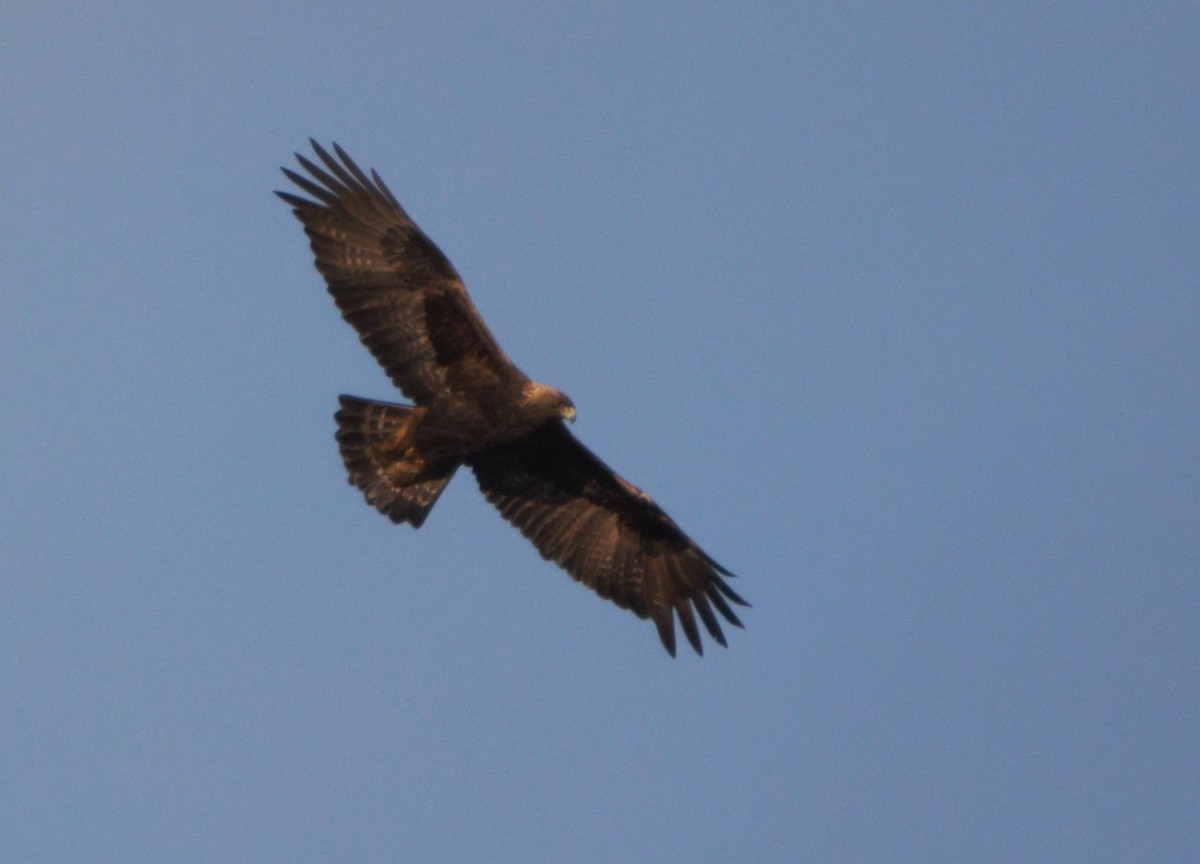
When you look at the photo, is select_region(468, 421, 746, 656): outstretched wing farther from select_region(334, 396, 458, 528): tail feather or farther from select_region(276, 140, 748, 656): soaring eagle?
select_region(334, 396, 458, 528): tail feather

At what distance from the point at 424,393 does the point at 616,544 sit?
8.27 feet

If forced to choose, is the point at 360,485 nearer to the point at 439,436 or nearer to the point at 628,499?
Result: the point at 439,436

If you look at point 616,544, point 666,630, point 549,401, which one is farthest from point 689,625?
point 549,401

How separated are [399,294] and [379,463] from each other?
1.54m

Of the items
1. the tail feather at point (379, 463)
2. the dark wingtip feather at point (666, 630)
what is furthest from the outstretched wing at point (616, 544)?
the tail feather at point (379, 463)

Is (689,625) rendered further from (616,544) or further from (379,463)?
(379,463)

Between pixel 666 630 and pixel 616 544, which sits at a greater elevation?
pixel 616 544

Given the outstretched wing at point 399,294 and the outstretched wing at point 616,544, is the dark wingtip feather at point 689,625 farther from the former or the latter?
the outstretched wing at point 399,294

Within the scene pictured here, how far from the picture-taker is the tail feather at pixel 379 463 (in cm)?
1683

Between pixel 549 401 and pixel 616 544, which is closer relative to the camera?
pixel 549 401

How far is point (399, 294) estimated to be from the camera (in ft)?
54.2

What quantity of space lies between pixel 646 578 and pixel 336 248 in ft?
13.8

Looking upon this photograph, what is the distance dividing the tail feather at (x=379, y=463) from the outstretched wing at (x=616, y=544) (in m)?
0.75

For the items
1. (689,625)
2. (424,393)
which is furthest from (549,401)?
(689,625)
